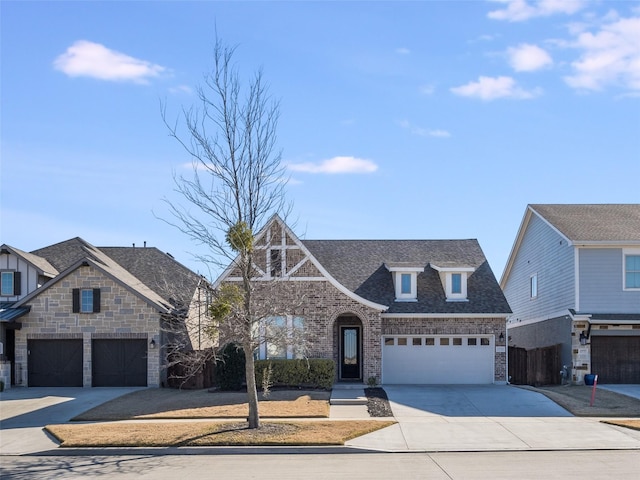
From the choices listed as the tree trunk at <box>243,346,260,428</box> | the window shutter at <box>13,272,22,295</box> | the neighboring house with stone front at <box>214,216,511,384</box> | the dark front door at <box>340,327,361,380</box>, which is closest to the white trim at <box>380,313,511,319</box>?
the neighboring house with stone front at <box>214,216,511,384</box>

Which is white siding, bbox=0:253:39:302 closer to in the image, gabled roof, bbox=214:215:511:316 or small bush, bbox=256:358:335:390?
gabled roof, bbox=214:215:511:316

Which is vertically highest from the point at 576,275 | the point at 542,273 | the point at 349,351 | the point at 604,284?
the point at 542,273

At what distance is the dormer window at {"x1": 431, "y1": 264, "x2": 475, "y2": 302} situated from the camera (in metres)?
30.3

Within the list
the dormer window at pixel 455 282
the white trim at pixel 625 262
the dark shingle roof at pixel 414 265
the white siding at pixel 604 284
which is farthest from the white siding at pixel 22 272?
the white trim at pixel 625 262

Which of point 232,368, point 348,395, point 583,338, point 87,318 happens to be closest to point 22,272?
point 87,318

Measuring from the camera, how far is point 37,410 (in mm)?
23344

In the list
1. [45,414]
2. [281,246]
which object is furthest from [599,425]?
[45,414]

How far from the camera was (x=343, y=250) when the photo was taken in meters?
33.7

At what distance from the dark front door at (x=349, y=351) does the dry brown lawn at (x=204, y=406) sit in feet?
12.9

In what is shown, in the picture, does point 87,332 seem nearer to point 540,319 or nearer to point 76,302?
point 76,302

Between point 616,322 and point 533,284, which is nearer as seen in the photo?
point 616,322

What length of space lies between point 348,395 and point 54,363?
12.3 metres

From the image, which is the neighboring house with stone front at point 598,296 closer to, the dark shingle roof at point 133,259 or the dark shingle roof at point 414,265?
the dark shingle roof at point 414,265

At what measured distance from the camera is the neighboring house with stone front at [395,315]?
2819cm
